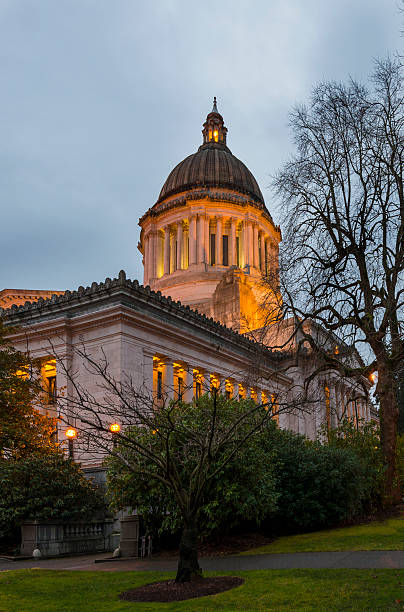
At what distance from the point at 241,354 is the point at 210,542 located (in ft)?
77.1

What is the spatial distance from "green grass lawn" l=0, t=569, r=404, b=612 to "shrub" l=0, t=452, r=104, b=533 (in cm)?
817

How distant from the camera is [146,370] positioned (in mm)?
32844

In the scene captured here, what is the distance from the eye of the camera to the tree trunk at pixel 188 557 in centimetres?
1201

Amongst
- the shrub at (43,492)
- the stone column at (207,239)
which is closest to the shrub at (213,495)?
the shrub at (43,492)

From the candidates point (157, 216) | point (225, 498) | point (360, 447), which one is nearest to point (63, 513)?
point (225, 498)

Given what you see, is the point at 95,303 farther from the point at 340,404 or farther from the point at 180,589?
the point at 340,404

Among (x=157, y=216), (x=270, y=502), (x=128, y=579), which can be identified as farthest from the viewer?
(x=157, y=216)

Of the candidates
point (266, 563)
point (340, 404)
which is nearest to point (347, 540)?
point (266, 563)

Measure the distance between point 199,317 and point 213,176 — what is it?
32158mm

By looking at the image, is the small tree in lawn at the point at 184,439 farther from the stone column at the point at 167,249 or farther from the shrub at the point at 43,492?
the stone column at the point at 167,249

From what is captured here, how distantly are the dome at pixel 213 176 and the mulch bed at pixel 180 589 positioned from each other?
56142 millimetres

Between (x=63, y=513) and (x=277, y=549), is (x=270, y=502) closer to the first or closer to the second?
(x=277, y=549)

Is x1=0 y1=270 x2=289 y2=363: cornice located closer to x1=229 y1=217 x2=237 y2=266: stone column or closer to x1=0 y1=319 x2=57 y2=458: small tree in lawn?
x1=0 y1=319 x2=57 y2=458: small tree in lawn

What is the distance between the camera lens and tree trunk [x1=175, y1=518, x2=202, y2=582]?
1201 cm
